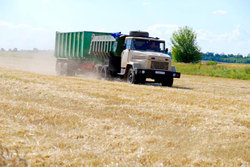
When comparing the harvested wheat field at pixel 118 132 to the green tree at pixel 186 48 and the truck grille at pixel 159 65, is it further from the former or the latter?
the green tree at pixel 186 48

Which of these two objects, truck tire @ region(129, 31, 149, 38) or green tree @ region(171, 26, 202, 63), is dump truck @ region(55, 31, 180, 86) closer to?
truck tire @ region(129, 31, 149, 38)

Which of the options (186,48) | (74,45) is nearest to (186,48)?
(186,48)

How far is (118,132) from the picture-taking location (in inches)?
278

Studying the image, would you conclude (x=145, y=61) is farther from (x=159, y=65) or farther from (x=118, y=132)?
(x=118, y=132)

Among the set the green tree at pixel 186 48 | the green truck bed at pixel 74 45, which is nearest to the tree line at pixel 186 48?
the green tree at pixel 186 48

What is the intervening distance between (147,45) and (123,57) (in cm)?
152

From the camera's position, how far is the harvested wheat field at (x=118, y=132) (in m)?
5.56

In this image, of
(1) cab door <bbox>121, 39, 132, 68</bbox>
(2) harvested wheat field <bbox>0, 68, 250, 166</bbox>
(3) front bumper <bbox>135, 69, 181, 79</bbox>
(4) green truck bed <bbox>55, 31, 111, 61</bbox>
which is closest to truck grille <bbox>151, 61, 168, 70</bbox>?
(3) front bumper <bbox>135, 69, 181, 79</bbox>

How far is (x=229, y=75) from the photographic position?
127 ft

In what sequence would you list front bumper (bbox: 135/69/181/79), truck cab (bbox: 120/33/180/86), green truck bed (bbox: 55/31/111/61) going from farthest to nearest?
green truck bed (bbox: 55/31/111/61)
truck cab (bbox: 120/33/180/86)
front bumper (bbox: 135/69/181/79)

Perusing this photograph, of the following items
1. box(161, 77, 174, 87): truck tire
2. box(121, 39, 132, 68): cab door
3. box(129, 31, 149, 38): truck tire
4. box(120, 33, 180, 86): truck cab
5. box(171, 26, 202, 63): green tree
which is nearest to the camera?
box(120, 33, 180, 86): truck cab

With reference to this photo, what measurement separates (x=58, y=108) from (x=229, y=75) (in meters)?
32.2

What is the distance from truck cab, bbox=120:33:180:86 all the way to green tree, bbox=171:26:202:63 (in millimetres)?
56186

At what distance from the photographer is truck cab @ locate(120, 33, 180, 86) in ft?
61.8
